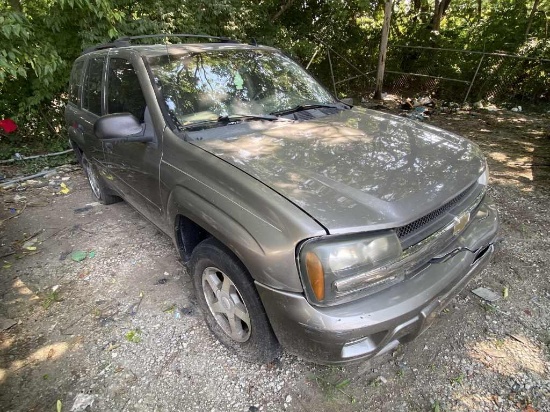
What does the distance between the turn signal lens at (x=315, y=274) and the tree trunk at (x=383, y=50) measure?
829 centimetres

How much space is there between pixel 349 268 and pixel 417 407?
103cm

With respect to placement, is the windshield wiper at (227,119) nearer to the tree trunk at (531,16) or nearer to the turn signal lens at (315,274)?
the turn signal lens at (315,274)

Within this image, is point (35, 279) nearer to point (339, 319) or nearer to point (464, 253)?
point (339, 319)

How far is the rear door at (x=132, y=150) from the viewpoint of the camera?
2.50 meters

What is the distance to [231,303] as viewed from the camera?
215 centimetres

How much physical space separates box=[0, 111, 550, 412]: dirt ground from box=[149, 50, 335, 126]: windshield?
143 centimetres

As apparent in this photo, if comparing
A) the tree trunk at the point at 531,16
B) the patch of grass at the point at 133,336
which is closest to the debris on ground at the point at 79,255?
the patch of grass at the point at 133,336

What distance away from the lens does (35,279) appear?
124 inches

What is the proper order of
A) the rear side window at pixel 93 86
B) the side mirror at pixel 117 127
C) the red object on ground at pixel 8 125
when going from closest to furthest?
the side mirror at pixel 117 127
the rear side window at pixel 93 86
the red object on ground at pixel 8 125

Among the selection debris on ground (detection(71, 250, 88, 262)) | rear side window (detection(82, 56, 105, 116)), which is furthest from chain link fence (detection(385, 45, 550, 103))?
debris on ground (detection(71, 250, 88, 262))

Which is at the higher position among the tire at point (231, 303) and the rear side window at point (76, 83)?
the rear side window at point (76, 83)

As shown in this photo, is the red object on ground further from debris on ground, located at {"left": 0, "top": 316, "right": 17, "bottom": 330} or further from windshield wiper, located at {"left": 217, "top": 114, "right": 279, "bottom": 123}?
windshield wiper, located at {"left": 217, "top": 114, "right": 279, "bottom": 123}

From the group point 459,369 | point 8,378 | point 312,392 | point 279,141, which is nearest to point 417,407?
point 459,369

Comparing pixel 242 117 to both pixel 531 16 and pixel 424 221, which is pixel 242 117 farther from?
pixel 531 16
